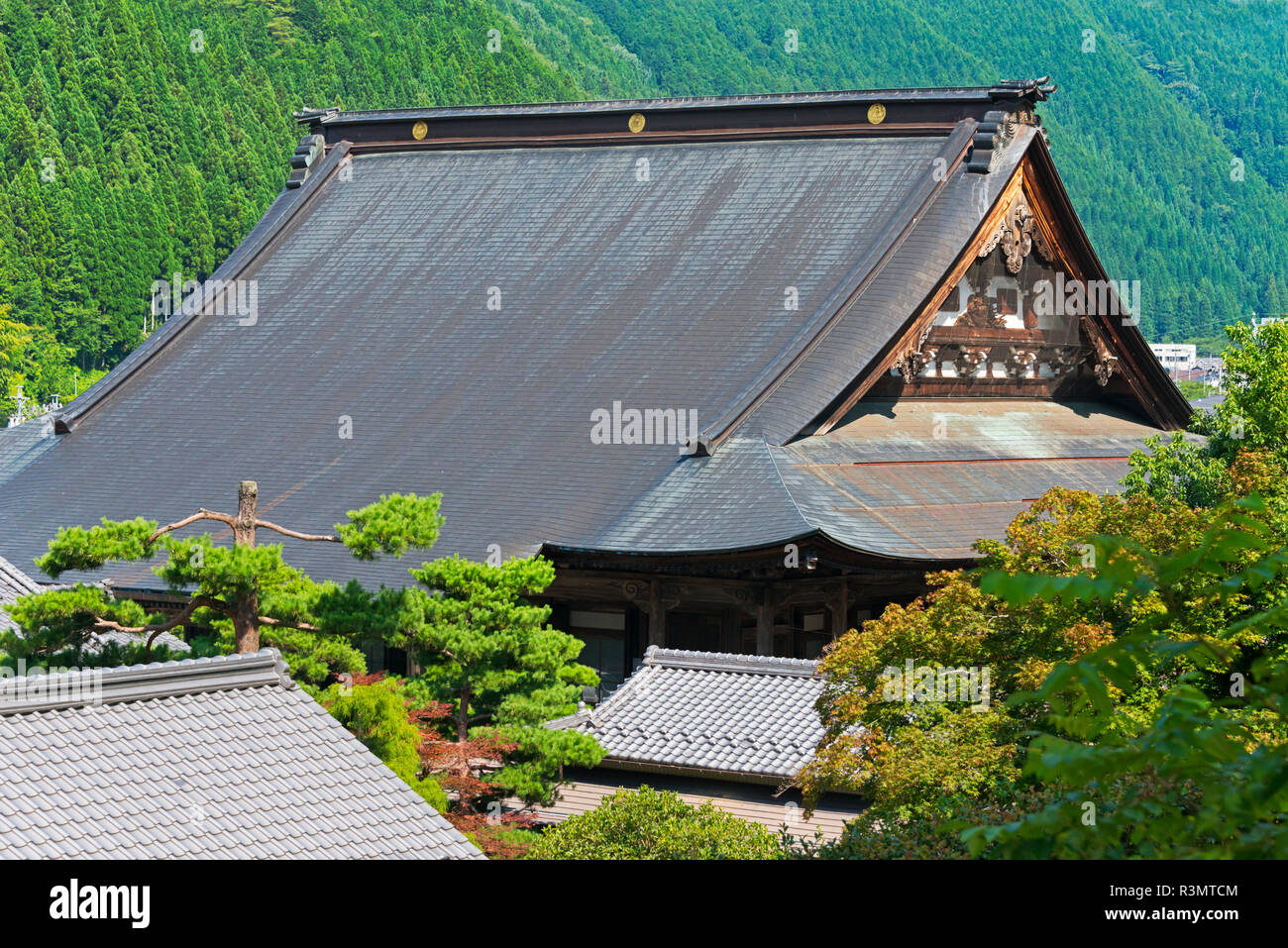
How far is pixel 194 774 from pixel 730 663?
7.54 m

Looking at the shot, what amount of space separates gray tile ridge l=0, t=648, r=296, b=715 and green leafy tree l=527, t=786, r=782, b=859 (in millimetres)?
2229

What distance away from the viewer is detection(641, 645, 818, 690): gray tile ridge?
56.3ft

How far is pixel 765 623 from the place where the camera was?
18.9 m

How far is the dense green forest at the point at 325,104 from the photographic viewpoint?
9025 cm

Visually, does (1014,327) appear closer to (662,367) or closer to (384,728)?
(662,367)

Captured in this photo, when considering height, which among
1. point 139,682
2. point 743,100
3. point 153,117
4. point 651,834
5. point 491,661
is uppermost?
point 153,117

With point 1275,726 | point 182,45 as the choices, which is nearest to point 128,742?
point 1275,726

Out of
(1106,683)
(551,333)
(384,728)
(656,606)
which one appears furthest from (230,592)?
(551,333)

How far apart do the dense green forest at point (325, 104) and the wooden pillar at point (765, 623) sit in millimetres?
15381

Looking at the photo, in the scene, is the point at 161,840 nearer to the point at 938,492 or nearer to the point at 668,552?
the point at 668,552

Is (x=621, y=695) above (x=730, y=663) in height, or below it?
below

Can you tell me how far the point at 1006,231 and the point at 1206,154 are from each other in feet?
589

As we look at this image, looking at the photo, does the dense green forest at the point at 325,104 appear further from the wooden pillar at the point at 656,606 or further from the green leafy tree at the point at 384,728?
the green leafy tree at the point at 384,728

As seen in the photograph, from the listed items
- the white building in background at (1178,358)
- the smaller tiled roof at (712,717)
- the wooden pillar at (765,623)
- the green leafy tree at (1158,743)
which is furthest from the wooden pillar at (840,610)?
the white building in background at (1178,358)
